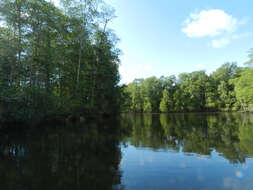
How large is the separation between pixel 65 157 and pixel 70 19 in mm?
21261

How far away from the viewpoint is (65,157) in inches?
216

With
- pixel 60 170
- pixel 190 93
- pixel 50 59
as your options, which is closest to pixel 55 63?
pixel 50 59

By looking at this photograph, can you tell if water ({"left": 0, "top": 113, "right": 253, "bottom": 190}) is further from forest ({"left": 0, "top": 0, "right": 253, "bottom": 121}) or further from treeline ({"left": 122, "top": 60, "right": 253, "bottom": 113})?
treeline ({"left": 122, "top": 60, "right": 253, "bottom": 113})

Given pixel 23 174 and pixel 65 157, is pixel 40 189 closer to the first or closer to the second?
pixel 23 174

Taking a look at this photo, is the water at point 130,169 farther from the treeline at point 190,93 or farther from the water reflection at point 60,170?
the treeline at point 190,93

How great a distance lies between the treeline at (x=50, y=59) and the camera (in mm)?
12709

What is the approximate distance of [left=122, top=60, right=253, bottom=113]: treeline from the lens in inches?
2345

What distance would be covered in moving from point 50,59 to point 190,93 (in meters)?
61.6

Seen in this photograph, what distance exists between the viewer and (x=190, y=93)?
65562mm

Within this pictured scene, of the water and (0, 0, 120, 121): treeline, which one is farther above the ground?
(0, 0, 120, 121): treeline

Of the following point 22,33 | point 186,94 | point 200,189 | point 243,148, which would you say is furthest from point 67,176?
point 186,94

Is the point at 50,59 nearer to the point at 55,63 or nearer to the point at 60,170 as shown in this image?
the point at 55,63

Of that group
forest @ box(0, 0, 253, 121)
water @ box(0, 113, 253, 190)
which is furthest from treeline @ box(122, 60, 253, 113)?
water @ box(0, 113, 253, 190)

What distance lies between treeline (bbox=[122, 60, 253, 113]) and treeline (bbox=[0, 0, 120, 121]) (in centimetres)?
2929
